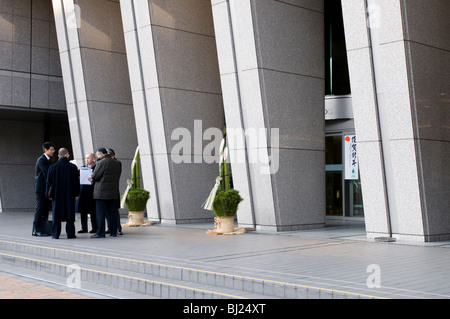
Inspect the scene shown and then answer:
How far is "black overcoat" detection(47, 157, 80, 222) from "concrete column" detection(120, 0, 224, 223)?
3.95 m

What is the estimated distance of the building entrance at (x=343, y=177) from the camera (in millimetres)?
17578

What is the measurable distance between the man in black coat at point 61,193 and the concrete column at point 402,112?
239 inches

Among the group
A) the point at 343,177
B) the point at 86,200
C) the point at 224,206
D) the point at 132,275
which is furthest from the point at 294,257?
the point at 343,177

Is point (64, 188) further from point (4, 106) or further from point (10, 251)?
point (4, 106)

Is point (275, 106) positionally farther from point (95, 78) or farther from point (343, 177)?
point (95, 78)

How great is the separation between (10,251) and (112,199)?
2252mm

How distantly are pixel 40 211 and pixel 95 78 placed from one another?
6799 millimetres

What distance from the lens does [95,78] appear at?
61.1ft

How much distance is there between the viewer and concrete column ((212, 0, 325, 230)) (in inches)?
537

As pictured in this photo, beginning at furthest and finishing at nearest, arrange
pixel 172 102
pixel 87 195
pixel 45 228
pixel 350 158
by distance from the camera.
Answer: pixel 350 158 → pixel 172 102 → pixel 87 195 → pixel 45 228

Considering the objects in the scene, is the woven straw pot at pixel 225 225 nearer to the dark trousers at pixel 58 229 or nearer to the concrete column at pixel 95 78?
the dark trousers at pixel 58 229

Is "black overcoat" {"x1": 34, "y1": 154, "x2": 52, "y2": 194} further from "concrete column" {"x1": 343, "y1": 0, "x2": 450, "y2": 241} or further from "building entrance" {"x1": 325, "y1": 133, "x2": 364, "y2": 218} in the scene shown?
"building entrance" {"x1": 325, "y1": 133, "x2": 364, "y2": 218}

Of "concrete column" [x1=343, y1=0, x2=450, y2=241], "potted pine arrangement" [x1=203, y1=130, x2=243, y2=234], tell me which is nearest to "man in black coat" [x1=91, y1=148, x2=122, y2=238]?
"potted pine arrangement" [x1=203, y1=130, x2=243, y2=234]

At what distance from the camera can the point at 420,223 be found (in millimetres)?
11555
